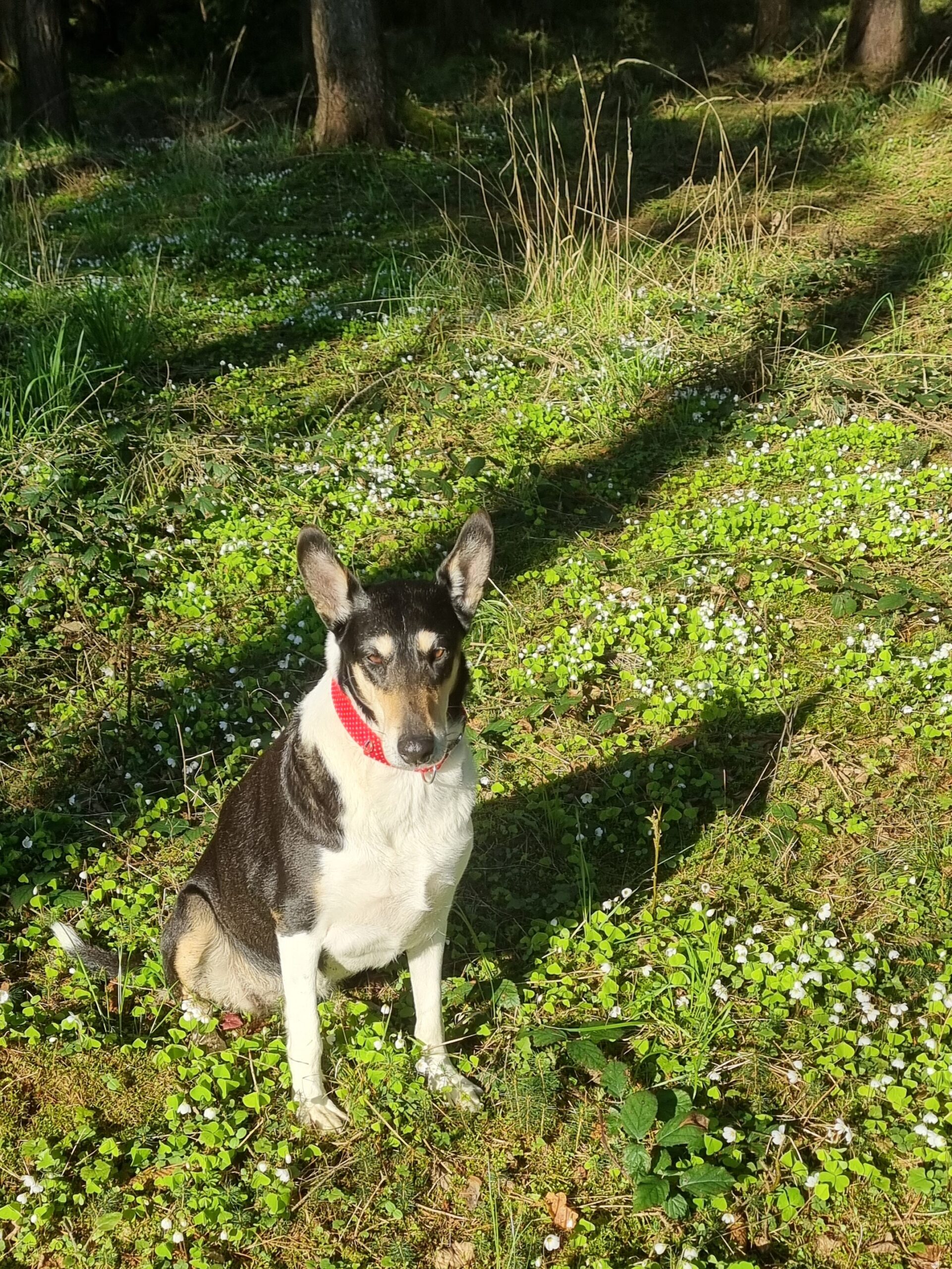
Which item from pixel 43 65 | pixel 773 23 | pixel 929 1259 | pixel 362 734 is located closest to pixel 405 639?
pixel 362 734

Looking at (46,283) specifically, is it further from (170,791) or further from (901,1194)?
(901,1194)

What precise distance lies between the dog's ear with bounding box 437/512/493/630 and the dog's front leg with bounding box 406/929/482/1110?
1.15 m

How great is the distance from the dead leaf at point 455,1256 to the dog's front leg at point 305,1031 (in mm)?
535

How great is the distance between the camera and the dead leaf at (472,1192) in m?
3.31

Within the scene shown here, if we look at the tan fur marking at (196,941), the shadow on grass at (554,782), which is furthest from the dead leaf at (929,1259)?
the tan fur marking at (196,941)

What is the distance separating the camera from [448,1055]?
3.74m

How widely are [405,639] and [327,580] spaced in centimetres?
39

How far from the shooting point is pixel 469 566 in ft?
11.9

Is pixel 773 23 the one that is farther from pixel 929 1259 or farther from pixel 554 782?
A: pixel 929 1259

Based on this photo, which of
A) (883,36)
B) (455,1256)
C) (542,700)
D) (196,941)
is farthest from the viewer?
(883,36)

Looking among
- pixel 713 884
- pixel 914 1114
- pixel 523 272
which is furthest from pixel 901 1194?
pixel 523 272

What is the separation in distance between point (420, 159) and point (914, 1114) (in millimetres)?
11959

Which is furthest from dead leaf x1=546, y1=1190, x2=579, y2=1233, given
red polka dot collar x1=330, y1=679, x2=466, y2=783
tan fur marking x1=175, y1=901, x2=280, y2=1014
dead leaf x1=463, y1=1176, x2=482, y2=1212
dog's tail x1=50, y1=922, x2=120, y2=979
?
dog's tail x1=50, y1=922, x2=120, y2=979

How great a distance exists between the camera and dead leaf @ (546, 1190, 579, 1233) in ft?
10.6
